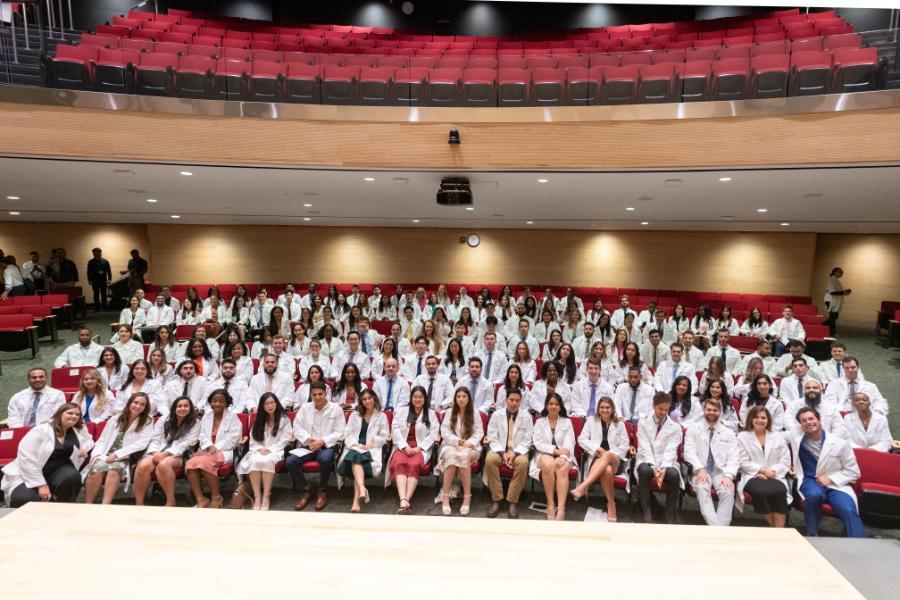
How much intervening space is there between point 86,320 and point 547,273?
12.6 m

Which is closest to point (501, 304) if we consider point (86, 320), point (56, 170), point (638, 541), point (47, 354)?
point (638, 541)

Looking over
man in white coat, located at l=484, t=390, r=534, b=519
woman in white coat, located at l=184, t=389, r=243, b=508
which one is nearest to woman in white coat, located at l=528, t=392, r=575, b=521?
man in white coat, located at l=484, t=390, r=534, b=519

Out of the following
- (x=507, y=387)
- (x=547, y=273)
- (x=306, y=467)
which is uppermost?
(x=547, y=273)

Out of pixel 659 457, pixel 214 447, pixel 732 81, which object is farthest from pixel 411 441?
pixel 732 81

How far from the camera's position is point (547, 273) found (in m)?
15.0

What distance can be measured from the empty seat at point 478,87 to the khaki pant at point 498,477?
5.56 meters

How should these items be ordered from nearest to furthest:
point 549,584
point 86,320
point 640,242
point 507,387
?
point 549,584 < point 507,387 < point 86,320 < point 640,242

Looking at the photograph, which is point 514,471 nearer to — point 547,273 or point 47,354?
point 47,354

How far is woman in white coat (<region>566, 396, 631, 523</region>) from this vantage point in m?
4.23

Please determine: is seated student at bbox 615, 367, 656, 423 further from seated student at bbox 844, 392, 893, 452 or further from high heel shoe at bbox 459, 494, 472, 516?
high heel shoe at bbox 459, 494, 472, 516

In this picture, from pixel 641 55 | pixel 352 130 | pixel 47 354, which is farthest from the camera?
pixel 47 354

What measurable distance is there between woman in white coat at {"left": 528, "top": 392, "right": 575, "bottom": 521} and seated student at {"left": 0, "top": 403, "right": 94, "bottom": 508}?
3974mm

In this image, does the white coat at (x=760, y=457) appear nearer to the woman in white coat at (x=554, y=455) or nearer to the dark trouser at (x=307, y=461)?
the woman in white coat at (x=554, y=455)

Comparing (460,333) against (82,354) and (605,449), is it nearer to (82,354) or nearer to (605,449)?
(605,449)
